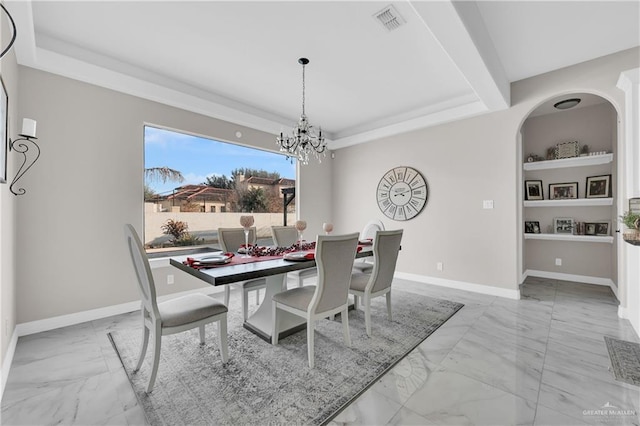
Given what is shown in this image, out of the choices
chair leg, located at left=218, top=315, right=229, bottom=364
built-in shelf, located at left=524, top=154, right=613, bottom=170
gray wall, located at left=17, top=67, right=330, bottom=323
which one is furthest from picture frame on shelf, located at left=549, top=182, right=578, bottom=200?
gray wall, located at left=17, top=67, right=330, bottom=323

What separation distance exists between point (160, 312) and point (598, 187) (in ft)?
18.4

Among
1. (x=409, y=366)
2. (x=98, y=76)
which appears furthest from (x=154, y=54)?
(x=409, y=366)

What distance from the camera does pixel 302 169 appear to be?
5.21 m

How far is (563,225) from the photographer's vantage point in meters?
4.29

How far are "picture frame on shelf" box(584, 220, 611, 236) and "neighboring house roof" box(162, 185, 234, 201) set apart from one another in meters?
5.36

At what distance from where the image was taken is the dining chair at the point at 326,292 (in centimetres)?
198

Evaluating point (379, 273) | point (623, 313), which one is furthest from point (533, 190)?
point (379, 273)

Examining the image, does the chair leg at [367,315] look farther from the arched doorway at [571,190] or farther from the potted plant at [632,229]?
the arched doorway at [571,190]

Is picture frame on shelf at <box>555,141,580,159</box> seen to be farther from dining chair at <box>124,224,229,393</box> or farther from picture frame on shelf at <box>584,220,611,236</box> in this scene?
dining chair at <box>124,224,229,393</box>

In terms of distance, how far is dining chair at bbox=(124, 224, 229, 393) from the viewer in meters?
1.70

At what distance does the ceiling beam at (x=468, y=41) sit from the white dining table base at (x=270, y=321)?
2354 mm

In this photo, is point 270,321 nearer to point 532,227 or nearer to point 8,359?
point 8,359

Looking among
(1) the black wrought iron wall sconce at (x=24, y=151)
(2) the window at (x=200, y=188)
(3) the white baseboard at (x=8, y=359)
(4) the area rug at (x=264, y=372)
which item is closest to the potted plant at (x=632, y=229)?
(4) the area rug at (x=264, y=372)

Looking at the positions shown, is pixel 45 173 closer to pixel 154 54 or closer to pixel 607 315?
pixel 154 54
